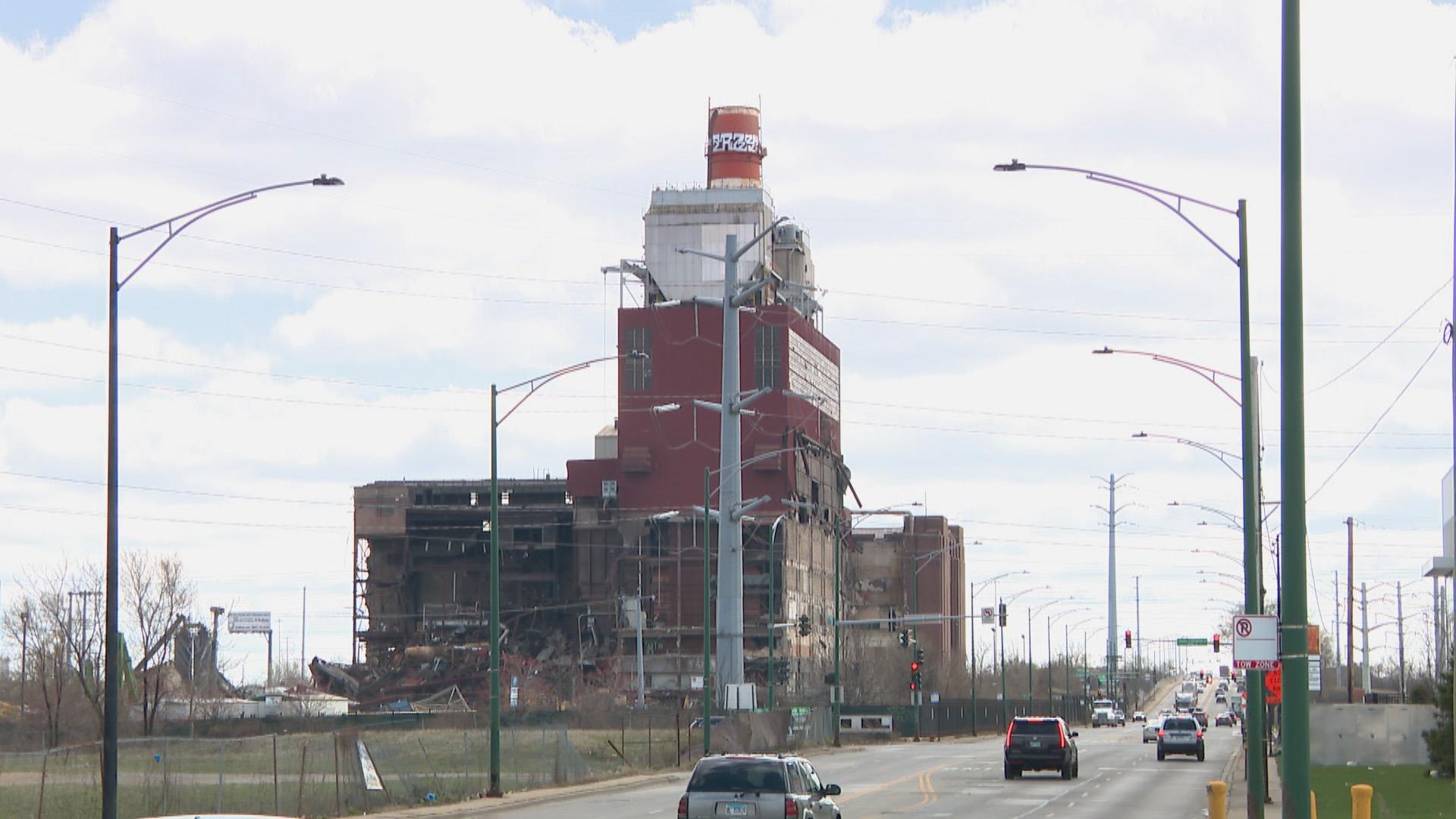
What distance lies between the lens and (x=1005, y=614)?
289 ft

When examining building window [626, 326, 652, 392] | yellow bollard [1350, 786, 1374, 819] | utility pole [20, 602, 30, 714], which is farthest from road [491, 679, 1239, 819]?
building window [626, 326, 652, 392]

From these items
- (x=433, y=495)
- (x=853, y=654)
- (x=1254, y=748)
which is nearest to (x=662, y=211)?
(x=433, y=495)

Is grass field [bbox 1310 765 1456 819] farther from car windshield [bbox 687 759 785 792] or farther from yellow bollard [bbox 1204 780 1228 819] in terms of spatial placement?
car windshield [bbox 687 759 785 792]

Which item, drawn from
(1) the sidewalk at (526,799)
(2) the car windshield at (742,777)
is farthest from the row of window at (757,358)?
(2) the car windshield at (742,777)

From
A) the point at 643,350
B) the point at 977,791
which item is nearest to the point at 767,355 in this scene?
the point at 643,350

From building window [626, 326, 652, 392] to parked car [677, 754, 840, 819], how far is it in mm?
102861

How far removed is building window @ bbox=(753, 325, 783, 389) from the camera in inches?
5022

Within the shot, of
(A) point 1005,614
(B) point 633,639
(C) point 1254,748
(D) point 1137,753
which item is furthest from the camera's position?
(B) point 633,639

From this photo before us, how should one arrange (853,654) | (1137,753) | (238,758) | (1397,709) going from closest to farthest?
(1397,709) → (238,758) → (1137,753) → (853,654)

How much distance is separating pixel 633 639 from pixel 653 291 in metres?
26.0

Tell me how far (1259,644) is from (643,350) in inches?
4403

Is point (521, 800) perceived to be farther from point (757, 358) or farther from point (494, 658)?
point (757, 358)

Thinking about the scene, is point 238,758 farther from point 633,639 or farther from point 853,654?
point 853,654

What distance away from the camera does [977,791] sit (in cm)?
4534
